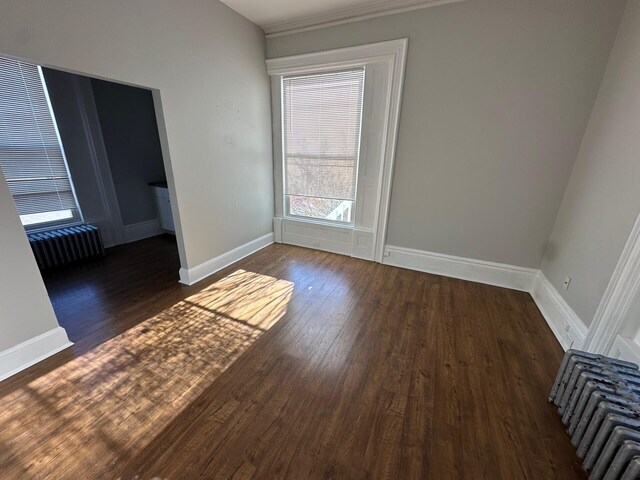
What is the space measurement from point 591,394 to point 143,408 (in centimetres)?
247

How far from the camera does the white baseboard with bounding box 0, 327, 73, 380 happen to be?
5.65ft

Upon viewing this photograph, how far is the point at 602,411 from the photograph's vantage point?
120 cm

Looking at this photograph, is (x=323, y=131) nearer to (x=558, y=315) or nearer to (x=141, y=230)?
(x=558, y=315)

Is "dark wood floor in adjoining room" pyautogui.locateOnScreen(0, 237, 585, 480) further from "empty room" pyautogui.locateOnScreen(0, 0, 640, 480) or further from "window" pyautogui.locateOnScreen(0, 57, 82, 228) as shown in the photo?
"window" pyautogui.locateOnScreen(0, 57, 82, 228)

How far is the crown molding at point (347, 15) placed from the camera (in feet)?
8.79

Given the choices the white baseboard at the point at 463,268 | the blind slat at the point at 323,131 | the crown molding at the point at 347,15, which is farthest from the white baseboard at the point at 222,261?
the crown molding at the point at 347,15

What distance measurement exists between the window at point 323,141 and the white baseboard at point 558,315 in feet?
7.58

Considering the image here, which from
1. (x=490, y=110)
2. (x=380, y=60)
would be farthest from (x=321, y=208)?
(x=490, y=110)

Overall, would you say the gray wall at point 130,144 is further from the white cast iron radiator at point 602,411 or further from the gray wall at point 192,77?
the white cast iron radiator at point 602,411

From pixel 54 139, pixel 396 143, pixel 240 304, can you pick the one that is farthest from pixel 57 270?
pixel 396 143

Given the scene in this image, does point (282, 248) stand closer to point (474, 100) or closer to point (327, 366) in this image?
point (327, 366)

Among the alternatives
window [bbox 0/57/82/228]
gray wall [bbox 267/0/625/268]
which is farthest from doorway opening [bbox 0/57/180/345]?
gray wall [bbox 267/0/625/268]

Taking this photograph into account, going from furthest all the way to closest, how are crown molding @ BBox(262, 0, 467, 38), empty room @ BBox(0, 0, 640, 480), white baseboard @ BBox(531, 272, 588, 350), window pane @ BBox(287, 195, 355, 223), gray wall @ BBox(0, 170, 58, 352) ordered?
1. window pane @ BBox(287, 195, 355, 223)
2. crown molding @ BBox(262, 0, 467, 38)
3. white baseboard @ BBox(531, 272, 588, 350)
4. gray wall @ BBox(0, 170, 58, 352)
5. empty room @ BBox(0, 0, 640, 480)

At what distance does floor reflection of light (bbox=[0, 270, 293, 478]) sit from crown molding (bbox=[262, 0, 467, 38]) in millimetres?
3355
